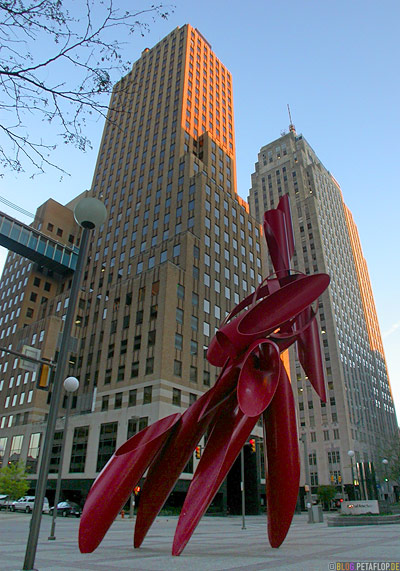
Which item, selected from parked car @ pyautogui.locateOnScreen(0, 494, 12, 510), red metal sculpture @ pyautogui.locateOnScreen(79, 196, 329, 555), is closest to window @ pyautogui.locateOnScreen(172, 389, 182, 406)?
parked car @ pyautogui.locateOnScreen(0, 494, 12, 510)

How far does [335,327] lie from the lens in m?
89.8

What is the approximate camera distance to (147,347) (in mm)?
43344

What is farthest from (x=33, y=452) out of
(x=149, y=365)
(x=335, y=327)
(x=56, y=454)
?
(x=335, y=327)

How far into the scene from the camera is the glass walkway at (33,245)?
207 feet

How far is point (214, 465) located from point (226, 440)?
32.2 inches

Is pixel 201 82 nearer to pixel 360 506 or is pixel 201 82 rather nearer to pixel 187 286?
pixel 187 286

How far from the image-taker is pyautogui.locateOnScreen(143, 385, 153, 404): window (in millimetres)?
40500

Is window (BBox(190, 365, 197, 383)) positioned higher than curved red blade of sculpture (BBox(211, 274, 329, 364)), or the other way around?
window (BBox(190, 365, 197, 383))

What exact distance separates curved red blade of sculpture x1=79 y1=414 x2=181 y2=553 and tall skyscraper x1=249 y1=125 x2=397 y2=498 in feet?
203

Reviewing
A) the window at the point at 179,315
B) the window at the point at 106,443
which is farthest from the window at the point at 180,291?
the window at the point at 106,443

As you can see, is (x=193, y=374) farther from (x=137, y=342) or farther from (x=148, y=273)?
(x=148, y=273)

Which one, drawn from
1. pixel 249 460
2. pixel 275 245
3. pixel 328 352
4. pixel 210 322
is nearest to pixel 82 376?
pixel 210 322

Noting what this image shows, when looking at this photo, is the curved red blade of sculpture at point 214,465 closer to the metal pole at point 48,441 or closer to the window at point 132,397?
the metal pole at point 48,441

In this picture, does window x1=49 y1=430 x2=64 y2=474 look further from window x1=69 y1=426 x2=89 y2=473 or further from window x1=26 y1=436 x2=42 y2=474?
window x1=69 y1=426 x2=89 y2=473
